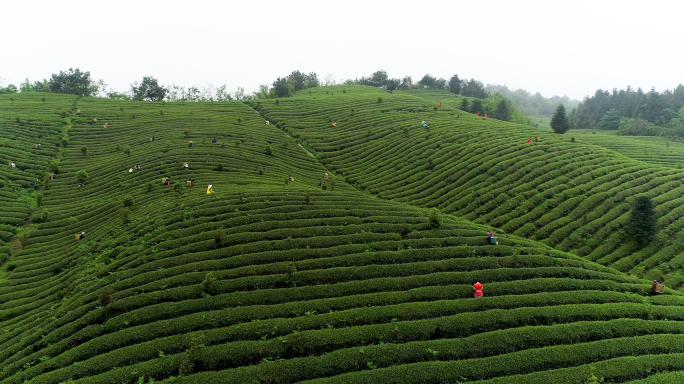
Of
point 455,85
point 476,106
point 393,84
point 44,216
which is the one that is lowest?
point 44,216

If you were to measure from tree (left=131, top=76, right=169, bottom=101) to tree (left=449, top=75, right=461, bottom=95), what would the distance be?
314 ft

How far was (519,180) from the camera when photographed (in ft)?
108

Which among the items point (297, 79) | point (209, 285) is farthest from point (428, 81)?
point (209, 285)

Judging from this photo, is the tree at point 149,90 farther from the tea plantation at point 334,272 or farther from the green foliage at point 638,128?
the green foliage at point 638,128

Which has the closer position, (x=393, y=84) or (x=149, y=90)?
(x=149, y=90)

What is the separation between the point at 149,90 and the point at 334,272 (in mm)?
92473

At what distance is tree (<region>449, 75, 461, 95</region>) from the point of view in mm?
116875

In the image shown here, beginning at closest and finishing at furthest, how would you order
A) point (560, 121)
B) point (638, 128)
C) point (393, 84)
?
point (560, 121) < point (638, 128) < point (393, 84)

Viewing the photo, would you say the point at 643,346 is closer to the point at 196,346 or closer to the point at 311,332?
the point at 311,332

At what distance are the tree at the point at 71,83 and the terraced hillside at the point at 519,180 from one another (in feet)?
222

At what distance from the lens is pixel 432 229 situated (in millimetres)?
23375

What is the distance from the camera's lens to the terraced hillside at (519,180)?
79.1ft

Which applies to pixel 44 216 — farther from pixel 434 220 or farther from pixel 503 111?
pixel 503 111

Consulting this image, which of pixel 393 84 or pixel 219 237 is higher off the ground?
pixel 393 84
